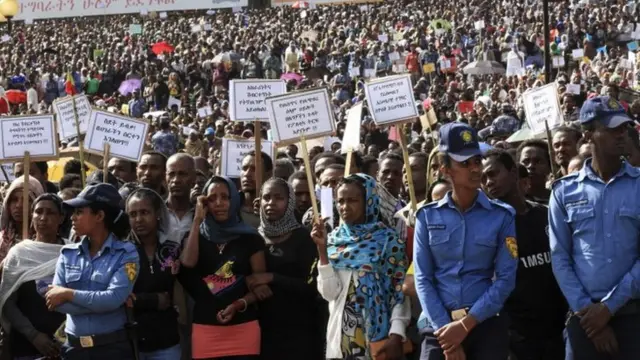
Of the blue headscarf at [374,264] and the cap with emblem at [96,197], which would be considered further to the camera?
the cap with emblem at [96,197]

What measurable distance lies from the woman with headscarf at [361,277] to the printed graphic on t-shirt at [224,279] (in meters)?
0.53

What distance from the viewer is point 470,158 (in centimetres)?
545

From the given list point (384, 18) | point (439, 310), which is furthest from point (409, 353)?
point (384, 18)

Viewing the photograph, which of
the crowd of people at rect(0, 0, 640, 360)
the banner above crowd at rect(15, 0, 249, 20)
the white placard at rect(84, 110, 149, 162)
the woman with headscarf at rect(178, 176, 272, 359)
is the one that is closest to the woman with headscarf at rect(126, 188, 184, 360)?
the crowd of people at rect(0, 0, 640, 360)

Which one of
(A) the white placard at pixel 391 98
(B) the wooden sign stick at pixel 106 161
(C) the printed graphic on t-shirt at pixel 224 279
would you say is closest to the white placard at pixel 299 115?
(A) the white placard at pixel 391 98

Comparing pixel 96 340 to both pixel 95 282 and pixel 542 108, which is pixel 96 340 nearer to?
pixel 95 282

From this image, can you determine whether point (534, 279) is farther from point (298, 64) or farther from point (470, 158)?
point (298, 64)

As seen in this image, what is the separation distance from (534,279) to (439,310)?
2.81ft

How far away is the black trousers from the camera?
5.39 meters

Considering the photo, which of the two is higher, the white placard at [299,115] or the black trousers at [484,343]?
the white placard at [299,115]

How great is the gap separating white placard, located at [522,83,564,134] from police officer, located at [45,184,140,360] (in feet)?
12.5

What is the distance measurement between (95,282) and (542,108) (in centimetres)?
417

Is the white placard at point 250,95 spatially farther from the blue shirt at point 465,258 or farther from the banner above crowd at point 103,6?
the banner above crowd at point 103,6

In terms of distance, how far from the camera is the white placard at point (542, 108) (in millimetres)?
8977
